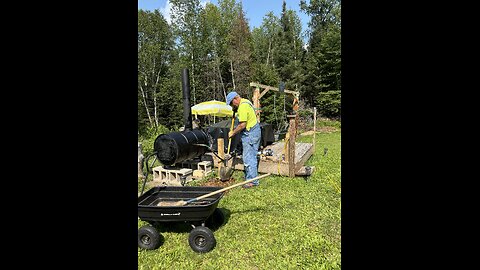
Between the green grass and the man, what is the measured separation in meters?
0.58

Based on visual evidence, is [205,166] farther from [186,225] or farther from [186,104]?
[186,225]

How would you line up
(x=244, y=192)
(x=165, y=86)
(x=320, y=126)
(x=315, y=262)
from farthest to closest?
(x=165, y=86) → (x=320, y=126) → (x=244, y=192) → (x=315, y=262)

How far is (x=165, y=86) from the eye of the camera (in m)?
26.1

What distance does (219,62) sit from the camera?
26891 millimetres

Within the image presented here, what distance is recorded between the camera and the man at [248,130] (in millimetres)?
6223

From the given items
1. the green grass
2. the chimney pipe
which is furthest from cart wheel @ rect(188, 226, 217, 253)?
the chimney pipe

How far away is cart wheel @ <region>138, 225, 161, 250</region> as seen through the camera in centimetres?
364

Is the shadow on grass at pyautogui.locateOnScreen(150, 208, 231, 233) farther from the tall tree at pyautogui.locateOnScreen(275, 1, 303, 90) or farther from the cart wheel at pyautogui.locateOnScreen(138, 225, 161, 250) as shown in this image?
the tall tree at pyautogui.locateOnScreen(275, 1, 303, 90)
